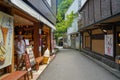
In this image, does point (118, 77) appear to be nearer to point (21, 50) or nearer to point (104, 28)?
point (21, 50)

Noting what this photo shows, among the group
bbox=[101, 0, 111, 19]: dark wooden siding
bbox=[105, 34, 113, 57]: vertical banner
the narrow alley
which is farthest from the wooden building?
bbox=[105, 34, 113, 57]: vertical banner

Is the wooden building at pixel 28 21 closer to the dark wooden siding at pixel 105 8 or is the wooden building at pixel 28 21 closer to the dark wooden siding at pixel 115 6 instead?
the dark wooden siding at pixel 105 8

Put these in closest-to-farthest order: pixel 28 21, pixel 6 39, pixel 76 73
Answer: pixel 6 39
pixel 76 73
pixel 28 21

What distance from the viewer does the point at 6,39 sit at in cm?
834

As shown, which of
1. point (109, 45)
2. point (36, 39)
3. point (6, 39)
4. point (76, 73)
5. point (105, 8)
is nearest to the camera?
point (6, 39)

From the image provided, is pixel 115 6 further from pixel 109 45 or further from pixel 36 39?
pixel 36 39

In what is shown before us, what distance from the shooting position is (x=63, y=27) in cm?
5034

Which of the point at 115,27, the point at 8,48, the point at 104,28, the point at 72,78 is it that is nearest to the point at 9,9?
the point at 8,48

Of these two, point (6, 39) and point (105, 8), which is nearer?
point (6, 39)

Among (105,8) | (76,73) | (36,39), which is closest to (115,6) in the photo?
(105,8)

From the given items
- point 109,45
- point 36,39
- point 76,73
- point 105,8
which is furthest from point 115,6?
point 36,39

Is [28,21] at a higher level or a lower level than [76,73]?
higher

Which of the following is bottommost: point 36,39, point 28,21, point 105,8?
point 36,39

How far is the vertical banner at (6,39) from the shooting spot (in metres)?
7.85
